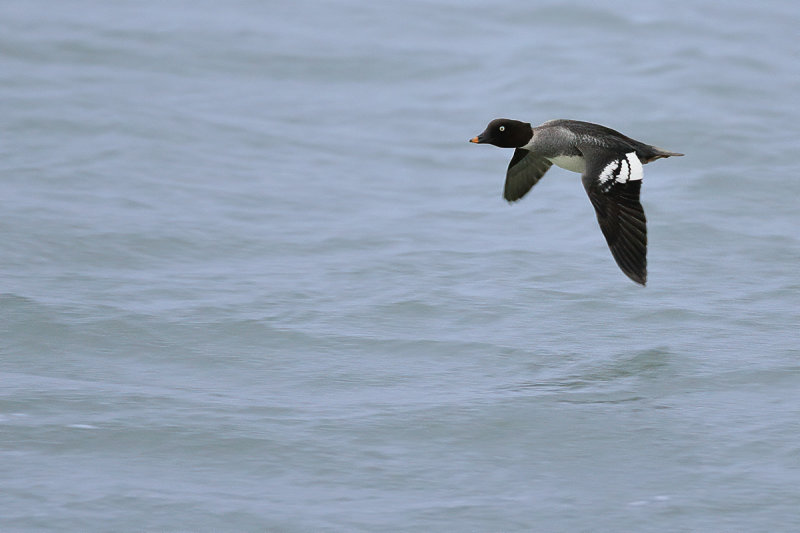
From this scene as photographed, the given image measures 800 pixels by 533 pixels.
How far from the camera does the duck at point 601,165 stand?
7.56m

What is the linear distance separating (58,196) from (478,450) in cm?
585

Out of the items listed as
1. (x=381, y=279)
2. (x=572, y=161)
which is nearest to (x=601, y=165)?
(x=572, y=161)

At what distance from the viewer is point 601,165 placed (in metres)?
7.88

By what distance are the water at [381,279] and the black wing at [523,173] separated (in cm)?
75

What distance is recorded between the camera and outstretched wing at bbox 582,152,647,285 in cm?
750

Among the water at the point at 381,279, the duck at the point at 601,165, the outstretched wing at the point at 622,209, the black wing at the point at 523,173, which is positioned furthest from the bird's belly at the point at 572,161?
the water at the point at 381,279

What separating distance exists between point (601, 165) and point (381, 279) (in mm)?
2222

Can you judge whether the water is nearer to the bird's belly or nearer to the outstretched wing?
the outstretched wing

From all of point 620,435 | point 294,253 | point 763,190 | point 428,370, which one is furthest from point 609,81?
point 620,435

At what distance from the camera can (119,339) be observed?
26.8 feet

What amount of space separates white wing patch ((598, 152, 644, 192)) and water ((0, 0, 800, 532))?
1043mm

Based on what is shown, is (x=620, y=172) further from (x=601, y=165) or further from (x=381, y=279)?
(x=381, y=279)

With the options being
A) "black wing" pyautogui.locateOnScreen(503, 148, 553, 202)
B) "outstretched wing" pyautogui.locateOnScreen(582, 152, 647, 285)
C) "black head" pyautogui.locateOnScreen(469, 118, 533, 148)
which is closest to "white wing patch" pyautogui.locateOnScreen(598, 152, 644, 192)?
"outstretched wing" pyautogui.locateOnScreen(582, 152, 647, 285)

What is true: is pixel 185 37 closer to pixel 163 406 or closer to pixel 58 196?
pixel 58 196
